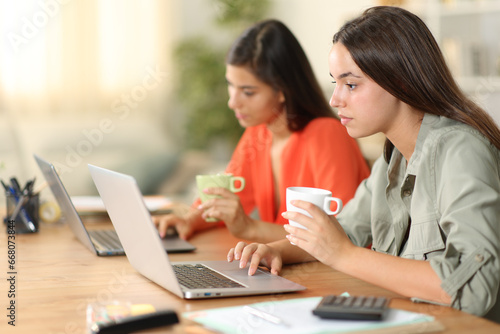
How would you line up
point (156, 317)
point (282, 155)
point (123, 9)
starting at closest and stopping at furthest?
point (156, 317)
point (282, 155)
point (123, 9)

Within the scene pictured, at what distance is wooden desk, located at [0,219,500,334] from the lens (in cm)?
93

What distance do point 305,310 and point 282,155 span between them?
3.82ft

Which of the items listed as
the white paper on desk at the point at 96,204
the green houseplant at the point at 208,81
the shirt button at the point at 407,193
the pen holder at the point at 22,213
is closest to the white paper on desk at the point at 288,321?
the shirt button at the point at 407,193

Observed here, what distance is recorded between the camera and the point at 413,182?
4.18ft

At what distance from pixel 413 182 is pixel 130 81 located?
3748 millimetres

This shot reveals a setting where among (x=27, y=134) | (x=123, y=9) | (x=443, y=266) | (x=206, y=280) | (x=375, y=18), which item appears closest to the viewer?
(x=443, y=266)

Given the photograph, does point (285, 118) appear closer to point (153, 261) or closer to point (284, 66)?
point (284, 66)

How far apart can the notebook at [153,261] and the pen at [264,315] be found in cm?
10

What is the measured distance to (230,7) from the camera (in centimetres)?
454

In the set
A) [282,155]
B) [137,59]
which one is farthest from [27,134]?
[282,155]

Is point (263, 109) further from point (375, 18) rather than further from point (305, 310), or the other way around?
point (305, 310)

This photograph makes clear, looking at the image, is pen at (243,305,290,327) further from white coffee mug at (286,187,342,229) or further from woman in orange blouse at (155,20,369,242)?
woman in orange blouse at (155,20,369,242)

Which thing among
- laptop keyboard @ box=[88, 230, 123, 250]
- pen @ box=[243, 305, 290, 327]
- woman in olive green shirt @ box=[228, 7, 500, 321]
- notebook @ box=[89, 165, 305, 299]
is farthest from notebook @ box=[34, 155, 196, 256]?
pen @ box=[243, 305, 290, 327]

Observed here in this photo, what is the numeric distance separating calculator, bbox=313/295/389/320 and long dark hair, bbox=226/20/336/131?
1138 mm
